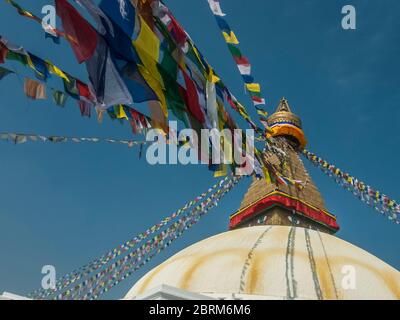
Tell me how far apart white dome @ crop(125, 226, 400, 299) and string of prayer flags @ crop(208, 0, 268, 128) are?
9.32 feet

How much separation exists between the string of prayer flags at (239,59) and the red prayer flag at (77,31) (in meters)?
2.00

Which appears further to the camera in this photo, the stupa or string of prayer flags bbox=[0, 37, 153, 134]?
the stupa

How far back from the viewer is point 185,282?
9.41 meters

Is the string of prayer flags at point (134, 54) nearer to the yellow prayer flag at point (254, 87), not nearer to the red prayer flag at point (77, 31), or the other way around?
the red prayer flag at point (77, 31)

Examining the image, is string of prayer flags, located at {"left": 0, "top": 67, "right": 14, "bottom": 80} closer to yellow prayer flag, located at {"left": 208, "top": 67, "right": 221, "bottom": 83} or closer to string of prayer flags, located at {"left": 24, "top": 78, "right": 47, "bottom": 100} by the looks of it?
string of prayer flags, located at {"left": 24, "top": 78, "right": 47, "bottom": 100}

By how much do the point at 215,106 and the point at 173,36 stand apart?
1.10 metres

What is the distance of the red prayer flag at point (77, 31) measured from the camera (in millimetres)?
4383

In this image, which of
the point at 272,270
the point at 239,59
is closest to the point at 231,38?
the point at 239,59

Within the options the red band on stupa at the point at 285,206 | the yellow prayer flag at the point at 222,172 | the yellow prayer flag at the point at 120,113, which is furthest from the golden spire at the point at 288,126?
the yellow prayer flag at the point at 120,113

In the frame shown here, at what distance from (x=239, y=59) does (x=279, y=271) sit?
13.9 feet

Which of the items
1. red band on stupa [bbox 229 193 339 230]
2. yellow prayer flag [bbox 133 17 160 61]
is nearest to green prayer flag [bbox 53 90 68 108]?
yellow prayer flag [bbox 133 17 160 61]

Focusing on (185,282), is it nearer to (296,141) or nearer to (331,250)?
(331,250)

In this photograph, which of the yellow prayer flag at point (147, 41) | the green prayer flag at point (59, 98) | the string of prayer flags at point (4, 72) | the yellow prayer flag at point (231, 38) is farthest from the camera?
the yellow prayer flag at point (231, 38)

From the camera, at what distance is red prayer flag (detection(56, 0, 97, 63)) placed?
14.4ft
